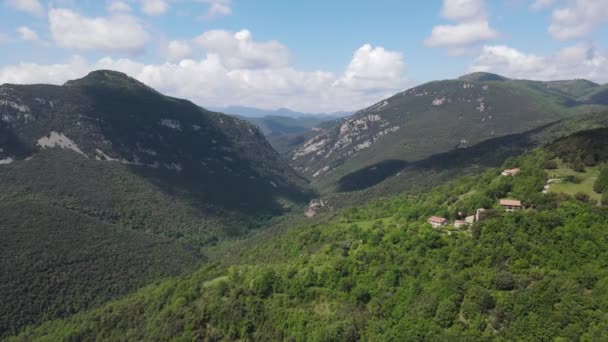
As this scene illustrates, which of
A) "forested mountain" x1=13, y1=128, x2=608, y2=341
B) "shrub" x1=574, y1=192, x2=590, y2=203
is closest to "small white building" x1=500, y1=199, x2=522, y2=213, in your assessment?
"forested mountain" x1=13, y1=128, x2=608, y2=341

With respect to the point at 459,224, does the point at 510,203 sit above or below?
above

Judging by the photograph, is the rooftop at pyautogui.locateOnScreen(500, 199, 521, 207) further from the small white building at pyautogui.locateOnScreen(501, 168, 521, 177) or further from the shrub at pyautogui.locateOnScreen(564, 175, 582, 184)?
the small white building at pyautogui.locateOnScreen(501, 168, 521, 177)

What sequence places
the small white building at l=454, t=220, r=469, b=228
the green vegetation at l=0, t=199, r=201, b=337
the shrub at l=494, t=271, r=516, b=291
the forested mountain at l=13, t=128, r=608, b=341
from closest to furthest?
the forested mountain at l=13, t=128, r=608, b=341, the shrub at l=494, t=271, r=516, b=291, the small white building at l=454, t=220, r=469, b=228, the green vegetation at l=0, t=199, r=201, b=337

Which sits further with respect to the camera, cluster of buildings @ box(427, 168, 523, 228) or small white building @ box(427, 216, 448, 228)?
small white building @ box(427, 216, 448, 228)

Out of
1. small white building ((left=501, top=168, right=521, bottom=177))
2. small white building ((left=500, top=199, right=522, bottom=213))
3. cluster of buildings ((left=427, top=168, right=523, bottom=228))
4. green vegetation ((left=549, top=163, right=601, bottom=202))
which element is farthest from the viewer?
small white building ((left=501, top=168, right=521, bottom=177))

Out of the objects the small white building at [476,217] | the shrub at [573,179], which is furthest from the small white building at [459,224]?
the shrub at [573,179]

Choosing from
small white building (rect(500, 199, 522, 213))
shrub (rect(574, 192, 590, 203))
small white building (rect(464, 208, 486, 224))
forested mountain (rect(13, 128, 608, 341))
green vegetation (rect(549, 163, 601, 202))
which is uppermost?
green vegetation (rect(549, 163, 601, 202))

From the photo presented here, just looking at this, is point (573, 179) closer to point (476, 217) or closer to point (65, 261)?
point (476, 217)

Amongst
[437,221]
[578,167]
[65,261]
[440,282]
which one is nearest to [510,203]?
[437,221]

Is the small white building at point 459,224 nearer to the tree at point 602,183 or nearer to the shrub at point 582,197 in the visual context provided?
the shrub at point 582,197
